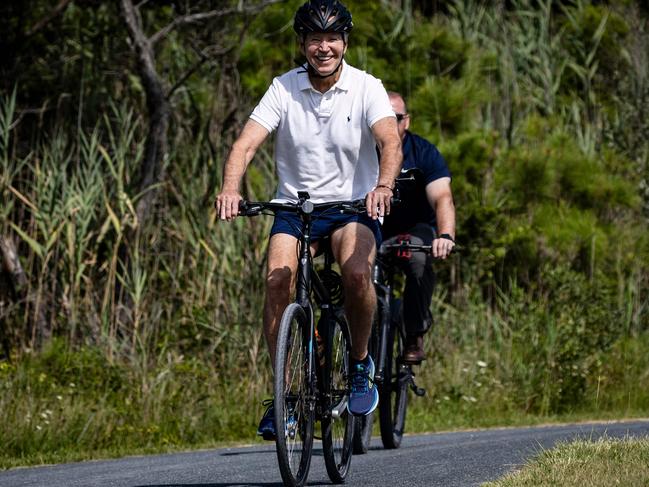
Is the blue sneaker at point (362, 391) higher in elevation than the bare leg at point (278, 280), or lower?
lower

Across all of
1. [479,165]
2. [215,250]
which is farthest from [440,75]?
[215,250]

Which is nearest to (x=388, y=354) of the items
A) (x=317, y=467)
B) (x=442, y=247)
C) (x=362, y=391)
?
(x=317, y=467)

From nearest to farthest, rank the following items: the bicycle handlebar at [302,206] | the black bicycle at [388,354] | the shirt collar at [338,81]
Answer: the bicycle handlebar at [302,206] < the shirt collar at [338,81] < the black bicycle at [388,354]

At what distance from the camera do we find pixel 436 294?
1286 centimetres

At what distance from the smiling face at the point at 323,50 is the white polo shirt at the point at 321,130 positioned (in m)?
0.08

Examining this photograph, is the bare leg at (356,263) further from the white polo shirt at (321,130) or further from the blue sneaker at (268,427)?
the blue sneaker at (268,427)

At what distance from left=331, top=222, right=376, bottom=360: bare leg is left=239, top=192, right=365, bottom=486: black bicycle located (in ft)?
0.38

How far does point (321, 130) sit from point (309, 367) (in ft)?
3.85

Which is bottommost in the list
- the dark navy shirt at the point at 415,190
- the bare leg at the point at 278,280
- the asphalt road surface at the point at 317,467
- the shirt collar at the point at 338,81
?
the asphalt road surface at the point at 317,467

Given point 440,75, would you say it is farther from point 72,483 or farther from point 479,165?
point 72,483

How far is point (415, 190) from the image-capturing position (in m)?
8.68

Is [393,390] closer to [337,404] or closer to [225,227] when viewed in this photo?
[337,404]

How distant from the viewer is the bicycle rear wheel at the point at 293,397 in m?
5.59

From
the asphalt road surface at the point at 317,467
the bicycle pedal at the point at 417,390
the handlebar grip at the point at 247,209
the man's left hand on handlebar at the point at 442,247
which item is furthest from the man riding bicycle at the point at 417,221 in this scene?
the handlebar grip at the point at 247,209
